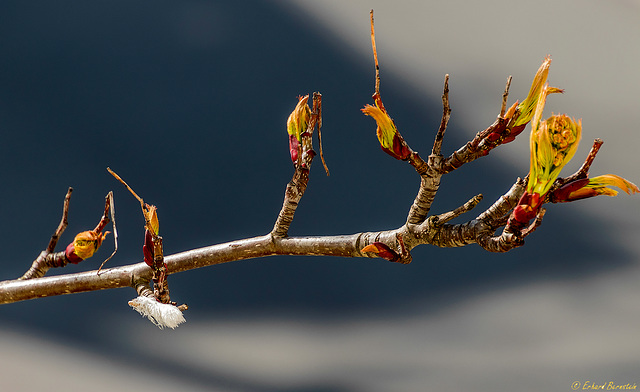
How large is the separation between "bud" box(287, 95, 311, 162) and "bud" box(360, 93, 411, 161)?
73 mm

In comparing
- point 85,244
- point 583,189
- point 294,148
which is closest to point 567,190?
point 583,189

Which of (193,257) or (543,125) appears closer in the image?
(543,125)

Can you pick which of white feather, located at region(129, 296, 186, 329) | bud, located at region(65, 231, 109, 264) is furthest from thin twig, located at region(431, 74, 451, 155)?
bud, located at region(65, 231, 109, 264)

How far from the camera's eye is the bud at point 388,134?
30 centimetres

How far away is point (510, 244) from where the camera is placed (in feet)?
0.89

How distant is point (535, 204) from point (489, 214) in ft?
0.15

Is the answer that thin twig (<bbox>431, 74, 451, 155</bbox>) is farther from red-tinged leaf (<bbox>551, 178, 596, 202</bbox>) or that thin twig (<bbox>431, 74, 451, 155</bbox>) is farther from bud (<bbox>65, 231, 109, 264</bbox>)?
bud (<bbox>65, 231, 109, 264</bbox>)

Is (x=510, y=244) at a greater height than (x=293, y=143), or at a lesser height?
lesser

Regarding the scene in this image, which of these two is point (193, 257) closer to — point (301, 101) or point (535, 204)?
point (301, 101)

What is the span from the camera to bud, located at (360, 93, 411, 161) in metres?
0.30

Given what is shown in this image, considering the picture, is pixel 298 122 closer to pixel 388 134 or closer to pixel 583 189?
pixel 388 134

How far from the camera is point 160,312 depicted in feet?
0.98

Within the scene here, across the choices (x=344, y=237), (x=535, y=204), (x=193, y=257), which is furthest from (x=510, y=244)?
(x=193, y=257)

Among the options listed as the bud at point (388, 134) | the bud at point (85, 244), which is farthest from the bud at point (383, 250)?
the bud at point (85, 244)
